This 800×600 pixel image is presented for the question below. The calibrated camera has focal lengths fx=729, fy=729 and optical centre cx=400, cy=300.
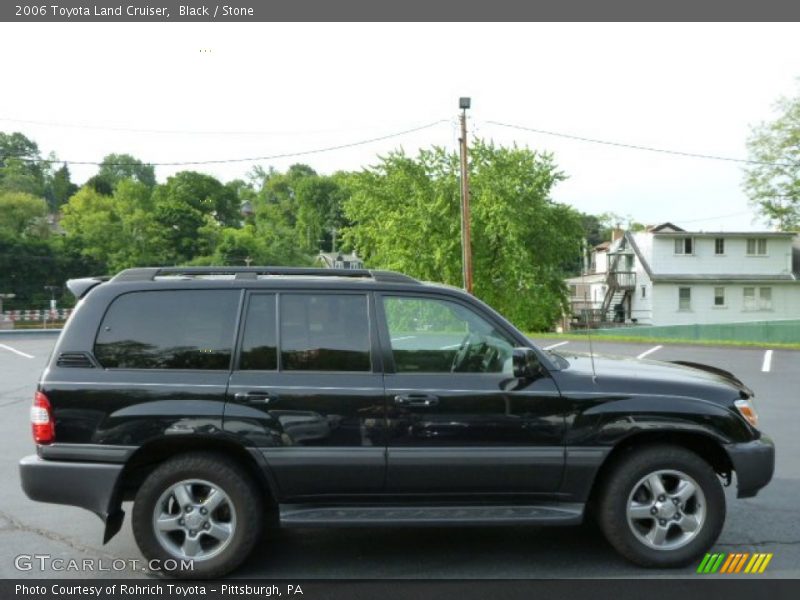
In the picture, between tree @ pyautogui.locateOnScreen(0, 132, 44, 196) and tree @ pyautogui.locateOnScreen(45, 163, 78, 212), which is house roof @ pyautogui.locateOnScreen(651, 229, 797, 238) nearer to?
tree @ pyautogui.locateOnScreen(0, 132, 44, 196)

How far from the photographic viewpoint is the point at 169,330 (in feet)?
14.8

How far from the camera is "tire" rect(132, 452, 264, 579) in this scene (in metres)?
4.34

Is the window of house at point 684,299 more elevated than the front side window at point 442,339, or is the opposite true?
the front side window at point 442,339

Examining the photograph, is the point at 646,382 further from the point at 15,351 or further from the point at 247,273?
the point at 15,351

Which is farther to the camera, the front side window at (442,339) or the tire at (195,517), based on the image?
the front side window at (442,339)

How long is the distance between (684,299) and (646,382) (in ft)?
150

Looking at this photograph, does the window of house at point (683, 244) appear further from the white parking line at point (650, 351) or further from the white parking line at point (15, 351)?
the white parking line at point (15, 351)

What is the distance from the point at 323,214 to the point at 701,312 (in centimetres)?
5672

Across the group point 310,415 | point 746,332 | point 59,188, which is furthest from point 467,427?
point 59,188

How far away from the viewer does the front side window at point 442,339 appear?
4.58 meters

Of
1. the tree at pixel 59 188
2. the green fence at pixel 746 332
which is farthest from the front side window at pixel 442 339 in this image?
the tree at pixel 59 188

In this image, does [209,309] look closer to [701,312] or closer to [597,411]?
[597,411]

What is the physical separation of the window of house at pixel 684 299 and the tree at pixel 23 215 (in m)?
53.8

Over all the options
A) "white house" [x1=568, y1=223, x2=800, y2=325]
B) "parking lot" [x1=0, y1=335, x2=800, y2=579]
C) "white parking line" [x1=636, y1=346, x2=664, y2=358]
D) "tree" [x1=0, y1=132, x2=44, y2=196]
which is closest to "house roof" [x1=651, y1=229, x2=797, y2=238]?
"white house" [x1=568, y1=223, x2=800, y2=325]
